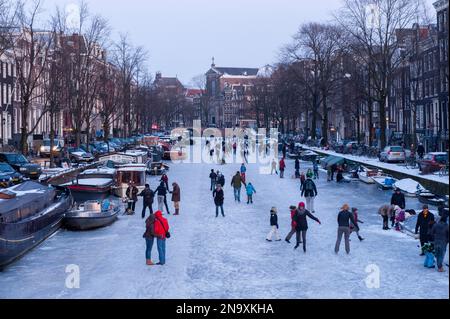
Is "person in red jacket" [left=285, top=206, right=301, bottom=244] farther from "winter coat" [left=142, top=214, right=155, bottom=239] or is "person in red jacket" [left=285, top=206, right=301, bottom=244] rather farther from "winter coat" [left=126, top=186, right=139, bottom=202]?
"winter coat" [left=126, top=186, right=139, bottom=202]

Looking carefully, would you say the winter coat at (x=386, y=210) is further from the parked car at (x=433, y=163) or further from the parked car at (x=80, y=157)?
the parked car at (x=80, y=157)

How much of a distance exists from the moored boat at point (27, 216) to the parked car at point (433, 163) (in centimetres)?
2100

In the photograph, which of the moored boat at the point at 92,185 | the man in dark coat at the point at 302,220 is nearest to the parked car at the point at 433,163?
the moored boat at the point at 92,185

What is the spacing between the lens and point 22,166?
1758 inches

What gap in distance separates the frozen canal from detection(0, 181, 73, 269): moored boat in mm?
414

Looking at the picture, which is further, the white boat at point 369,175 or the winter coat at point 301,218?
the white boat at point 369,175

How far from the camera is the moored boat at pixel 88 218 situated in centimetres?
2670

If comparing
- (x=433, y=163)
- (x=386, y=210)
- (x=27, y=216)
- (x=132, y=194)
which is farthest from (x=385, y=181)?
(x=27, y=216)

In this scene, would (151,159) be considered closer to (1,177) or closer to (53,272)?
(1,177)

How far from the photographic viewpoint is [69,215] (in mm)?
26922

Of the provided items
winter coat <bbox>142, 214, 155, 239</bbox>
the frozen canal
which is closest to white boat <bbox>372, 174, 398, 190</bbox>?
the frozen canal

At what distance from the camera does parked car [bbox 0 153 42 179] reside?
43000 mm
